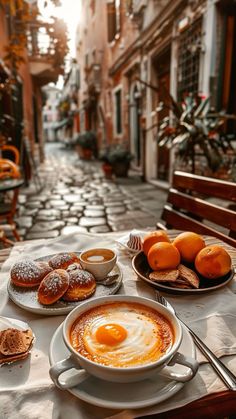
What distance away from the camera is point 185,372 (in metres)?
0.56

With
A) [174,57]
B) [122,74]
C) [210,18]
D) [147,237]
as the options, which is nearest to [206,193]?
[147,237]

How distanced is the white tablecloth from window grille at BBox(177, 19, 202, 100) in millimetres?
5058

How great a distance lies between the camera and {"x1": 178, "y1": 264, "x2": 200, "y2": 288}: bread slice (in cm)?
90

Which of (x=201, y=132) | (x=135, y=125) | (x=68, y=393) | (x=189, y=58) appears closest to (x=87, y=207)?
(x=201, y=132)

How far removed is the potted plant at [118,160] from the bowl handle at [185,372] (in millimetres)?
8060

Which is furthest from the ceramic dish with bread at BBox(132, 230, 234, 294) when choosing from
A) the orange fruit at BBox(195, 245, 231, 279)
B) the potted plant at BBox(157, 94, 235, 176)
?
the potted plant at BBox(157, 94, 235, 176)

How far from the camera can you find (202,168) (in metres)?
5.13

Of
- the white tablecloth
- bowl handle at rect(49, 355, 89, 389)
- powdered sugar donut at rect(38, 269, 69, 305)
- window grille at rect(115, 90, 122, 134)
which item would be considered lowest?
the white tablecloth

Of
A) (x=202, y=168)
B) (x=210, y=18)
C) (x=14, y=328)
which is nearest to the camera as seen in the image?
(x=14, y=328)

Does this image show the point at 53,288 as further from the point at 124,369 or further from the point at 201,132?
the point at 201,132

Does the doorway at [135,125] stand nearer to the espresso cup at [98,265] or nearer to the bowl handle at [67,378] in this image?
the espresso cup at [98,265]

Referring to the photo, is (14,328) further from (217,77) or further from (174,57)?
(174,57)

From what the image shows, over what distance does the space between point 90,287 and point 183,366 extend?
355mm

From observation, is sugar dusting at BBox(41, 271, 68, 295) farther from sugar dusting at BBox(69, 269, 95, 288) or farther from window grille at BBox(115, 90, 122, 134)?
window grille at BBox(115, 90, 122, 134)
